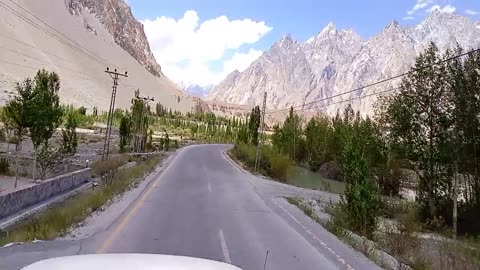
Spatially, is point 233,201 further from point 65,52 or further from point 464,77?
A: point 65,52

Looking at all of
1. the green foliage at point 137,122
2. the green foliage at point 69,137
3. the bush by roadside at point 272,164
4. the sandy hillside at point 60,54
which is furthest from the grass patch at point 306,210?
the sandy hillside at point 60,54

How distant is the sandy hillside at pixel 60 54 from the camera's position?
133375 mm

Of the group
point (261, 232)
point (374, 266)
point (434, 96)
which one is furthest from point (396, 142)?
point (374, 266)

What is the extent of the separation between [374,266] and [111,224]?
20.9 ft

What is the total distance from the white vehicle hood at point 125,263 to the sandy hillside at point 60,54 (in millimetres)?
117883

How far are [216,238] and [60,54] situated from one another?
6434 inches

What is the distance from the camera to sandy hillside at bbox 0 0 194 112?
5251 inches

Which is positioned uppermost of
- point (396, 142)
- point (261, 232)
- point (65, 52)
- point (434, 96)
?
point (65, 52)

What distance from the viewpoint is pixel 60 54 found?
163m

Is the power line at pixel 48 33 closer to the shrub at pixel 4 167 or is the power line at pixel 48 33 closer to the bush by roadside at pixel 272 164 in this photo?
the bush by roadside at pixel 272 164

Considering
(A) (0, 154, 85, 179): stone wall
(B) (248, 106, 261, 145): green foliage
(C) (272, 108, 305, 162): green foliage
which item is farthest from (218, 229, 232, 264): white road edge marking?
(C) (272, 108, 305, 162): green foliage

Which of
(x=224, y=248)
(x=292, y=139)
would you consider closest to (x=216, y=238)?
(x=224, y=248)

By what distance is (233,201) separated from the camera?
66.3 ft

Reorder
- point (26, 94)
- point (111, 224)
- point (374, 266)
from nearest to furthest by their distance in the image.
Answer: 1. point (374, 266)
2. point (111, 224)
3. point (26, 94)
